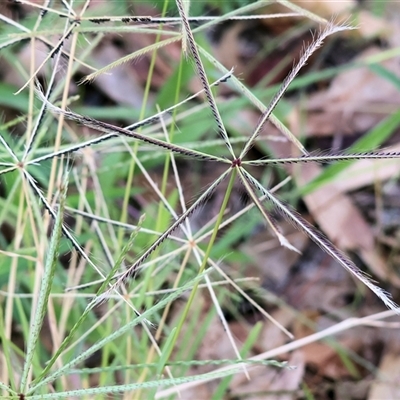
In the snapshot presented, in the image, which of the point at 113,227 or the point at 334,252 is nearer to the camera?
the point at 334,252

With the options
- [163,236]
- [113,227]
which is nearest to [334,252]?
[163,236]

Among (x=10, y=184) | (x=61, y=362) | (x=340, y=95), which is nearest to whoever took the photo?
(x=61, y=362)

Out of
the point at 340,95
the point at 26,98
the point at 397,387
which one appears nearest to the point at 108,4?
the point at 26,98

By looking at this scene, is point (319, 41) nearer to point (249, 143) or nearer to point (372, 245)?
point (249, 143)

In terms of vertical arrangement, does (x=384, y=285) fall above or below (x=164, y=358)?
below

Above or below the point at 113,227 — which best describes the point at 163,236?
above

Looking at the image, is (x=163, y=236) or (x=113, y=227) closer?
(x=163, y=236)

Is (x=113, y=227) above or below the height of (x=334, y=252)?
below

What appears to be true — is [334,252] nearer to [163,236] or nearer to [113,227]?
[163,236]
